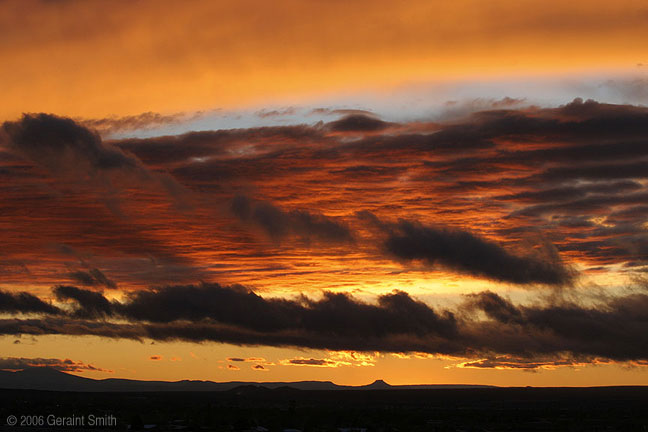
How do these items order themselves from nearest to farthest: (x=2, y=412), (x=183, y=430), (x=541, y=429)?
1. (x=183, y=430)
2. (x=541, y=429)
3. (x=2, y=412)

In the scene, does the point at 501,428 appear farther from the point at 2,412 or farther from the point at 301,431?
the point at 2,412

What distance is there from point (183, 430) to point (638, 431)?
48.3 m

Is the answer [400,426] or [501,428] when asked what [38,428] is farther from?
[501,428]

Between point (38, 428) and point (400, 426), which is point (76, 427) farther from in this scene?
point (400, 426)

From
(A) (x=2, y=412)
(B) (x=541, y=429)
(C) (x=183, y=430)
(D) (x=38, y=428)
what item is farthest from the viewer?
(A) (x=2, y=412)

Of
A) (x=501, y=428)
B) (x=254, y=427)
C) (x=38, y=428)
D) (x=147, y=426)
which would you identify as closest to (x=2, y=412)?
(x=38, y=428)

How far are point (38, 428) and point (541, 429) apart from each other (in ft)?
180

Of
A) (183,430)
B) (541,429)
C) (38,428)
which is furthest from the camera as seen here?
(541,429)

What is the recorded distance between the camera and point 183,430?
237 feet

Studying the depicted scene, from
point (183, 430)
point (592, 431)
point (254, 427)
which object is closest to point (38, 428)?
point (183, 430)

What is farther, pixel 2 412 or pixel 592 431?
pixel 2 412

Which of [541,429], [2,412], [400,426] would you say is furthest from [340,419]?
[2,412]

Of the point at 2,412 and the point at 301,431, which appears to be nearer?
the point at 301,431

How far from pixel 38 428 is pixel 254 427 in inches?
879
